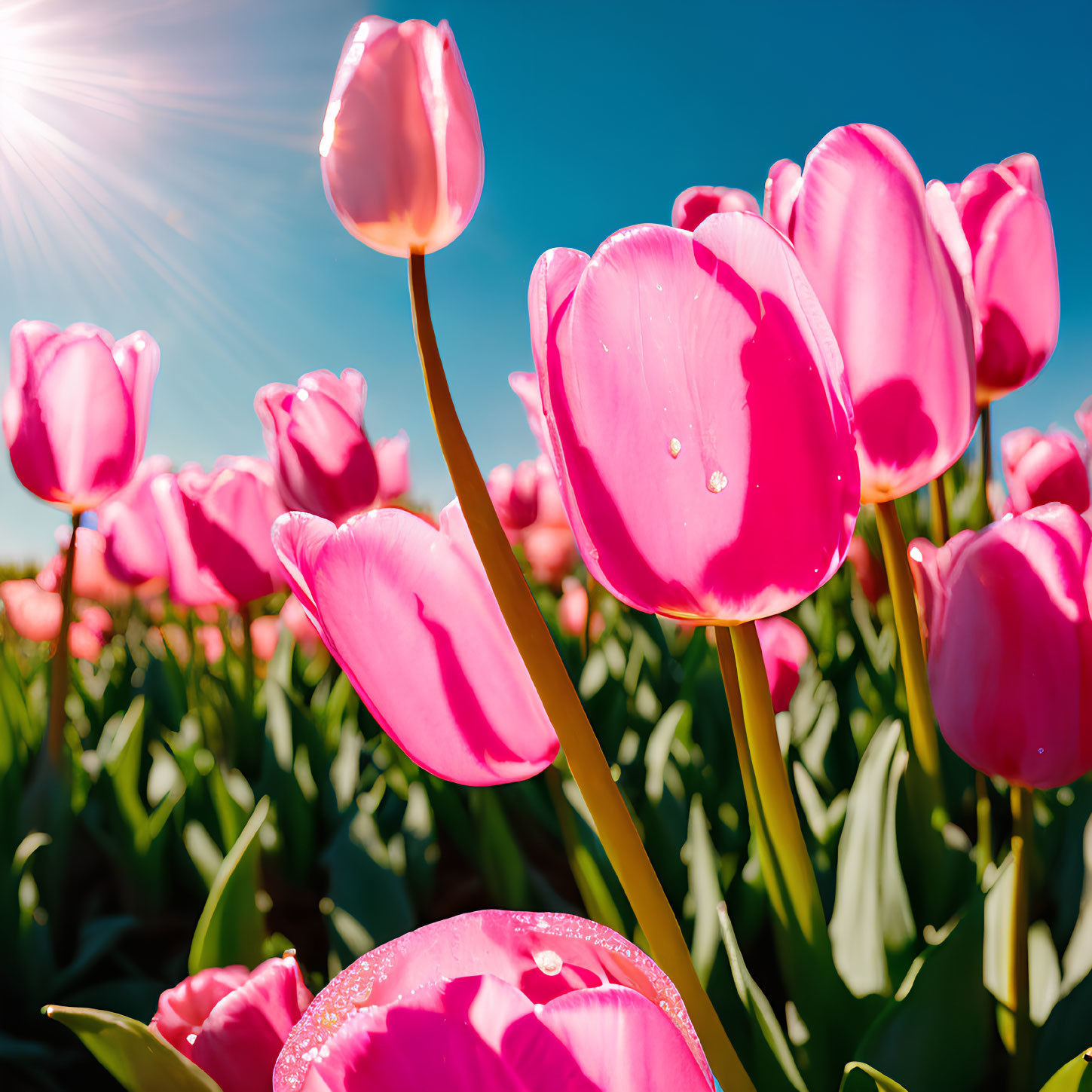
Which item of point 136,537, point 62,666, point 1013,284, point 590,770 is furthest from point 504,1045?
point 136,537

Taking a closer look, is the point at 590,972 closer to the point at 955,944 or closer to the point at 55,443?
the point at 955,944

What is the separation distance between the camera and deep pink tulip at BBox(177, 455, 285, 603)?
92 centimetres

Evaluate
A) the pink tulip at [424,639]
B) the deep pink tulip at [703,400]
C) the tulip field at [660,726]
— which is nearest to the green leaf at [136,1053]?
the tulip field at [660,726]

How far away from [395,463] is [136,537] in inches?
19.0

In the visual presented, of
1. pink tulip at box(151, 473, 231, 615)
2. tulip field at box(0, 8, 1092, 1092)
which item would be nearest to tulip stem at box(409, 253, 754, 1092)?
tulip field at box(0, 8, 1092, 1092)

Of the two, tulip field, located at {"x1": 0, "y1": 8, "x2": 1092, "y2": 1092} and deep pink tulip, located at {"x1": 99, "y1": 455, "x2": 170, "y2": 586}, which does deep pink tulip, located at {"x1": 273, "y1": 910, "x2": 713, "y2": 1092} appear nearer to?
tulip field, located at {"x1": 0, "y1": 8, "x2": 1092, "y2": 1092}

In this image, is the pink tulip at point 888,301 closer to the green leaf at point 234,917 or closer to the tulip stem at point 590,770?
the tulip stem at point 590,770

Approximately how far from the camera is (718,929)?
487mm

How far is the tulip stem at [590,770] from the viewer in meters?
0.26

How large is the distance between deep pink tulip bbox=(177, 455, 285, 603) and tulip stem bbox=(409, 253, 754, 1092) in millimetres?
717

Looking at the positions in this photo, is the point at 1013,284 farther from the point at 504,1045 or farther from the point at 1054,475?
the point at 504,1045

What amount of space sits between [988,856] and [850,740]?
12.7 inches

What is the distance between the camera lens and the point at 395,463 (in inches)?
64.1

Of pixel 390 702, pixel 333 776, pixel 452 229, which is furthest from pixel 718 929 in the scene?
pixel 333 776
